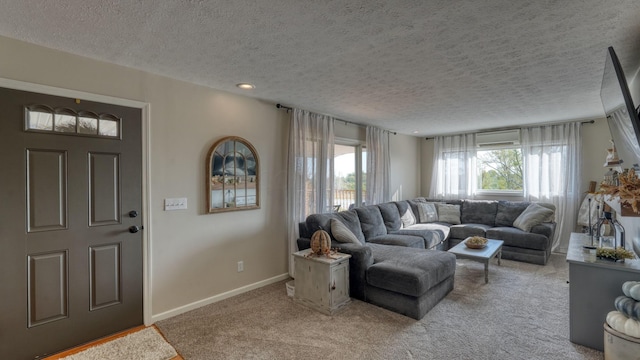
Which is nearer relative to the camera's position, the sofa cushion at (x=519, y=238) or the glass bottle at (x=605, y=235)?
the glass bottle at (x=605, y=235)

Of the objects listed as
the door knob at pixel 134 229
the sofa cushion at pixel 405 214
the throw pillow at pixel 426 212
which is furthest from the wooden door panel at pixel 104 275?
the throw pillow at pixel 426 212

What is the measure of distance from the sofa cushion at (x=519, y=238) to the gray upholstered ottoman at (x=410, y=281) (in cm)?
202

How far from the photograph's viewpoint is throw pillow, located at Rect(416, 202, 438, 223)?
563 centimetres

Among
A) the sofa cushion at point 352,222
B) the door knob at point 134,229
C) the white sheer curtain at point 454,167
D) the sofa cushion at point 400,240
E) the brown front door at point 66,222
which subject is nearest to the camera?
the brown front door at point 66,222

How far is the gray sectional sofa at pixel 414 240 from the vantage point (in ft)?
9.41

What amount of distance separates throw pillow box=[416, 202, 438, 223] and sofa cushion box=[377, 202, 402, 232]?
897mm

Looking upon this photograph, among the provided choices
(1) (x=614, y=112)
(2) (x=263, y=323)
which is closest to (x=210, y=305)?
(2) (x=263, y=323)

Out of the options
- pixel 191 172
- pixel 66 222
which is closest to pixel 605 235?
pixel 191 172

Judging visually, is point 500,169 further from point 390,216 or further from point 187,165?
point 187,165

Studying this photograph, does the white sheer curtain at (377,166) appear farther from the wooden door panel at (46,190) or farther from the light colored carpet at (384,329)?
the wooden door panel at (46,190)

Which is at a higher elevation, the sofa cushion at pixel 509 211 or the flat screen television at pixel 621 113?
the flat screen television at pixel 621 113

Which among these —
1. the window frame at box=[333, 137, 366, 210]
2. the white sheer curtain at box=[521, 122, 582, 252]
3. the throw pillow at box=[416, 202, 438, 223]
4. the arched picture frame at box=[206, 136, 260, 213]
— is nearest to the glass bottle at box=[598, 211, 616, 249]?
the white sheer curtain at box=[521, 122, 582, 252]

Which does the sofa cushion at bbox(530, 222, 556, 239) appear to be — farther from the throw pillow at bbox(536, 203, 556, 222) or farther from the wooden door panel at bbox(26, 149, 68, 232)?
the wooden door panel at bbox(26, 149, 68, 232)

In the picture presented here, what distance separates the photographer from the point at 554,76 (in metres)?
2.75
